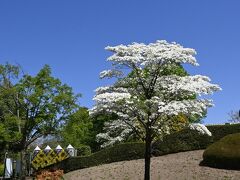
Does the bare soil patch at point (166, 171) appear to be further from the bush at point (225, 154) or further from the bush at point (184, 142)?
the bush at point (184, 142)

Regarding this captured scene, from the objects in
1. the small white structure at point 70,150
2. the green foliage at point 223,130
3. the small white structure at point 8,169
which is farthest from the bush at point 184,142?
the small white structure at point 70,150

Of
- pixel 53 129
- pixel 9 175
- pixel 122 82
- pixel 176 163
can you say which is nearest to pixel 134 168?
pixel 176 163

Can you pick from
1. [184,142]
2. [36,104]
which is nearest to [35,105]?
[36,104]

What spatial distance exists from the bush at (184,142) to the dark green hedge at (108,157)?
126 cm

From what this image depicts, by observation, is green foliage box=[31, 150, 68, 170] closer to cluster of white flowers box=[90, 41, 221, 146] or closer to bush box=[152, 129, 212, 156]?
bush box=[152, 129, 212, 156]

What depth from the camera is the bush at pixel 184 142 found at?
30.1 metres

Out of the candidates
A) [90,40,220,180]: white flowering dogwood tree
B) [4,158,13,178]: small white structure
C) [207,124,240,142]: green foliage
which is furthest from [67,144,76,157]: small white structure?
[90,40,220,180]: white flowering dogwood tree

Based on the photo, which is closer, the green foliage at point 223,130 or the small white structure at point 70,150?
the green foliage at point 223,130

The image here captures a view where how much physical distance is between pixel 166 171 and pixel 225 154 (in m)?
3.30

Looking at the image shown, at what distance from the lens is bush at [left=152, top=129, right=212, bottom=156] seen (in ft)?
98.9

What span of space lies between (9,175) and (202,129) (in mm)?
23070

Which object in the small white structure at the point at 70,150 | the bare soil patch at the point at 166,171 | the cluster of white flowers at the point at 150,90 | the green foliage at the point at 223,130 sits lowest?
the bare soil patch at the point at 166,171

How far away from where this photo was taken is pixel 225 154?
24312 mm

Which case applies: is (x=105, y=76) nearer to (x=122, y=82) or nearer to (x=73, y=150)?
(x=122, y=82)
